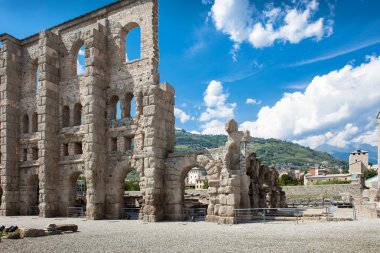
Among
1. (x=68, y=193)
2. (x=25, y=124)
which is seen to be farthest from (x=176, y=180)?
(x=25, y=124)

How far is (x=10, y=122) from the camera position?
27734mm

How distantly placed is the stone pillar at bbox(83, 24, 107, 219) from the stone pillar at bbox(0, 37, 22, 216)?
24.0 ft

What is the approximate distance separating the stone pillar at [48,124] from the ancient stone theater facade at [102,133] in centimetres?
7

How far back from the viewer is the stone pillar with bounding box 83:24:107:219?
22.3 m

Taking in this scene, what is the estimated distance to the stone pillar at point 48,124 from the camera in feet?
80.0

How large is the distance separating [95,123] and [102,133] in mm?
869

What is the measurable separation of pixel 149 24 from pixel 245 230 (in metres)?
13.7

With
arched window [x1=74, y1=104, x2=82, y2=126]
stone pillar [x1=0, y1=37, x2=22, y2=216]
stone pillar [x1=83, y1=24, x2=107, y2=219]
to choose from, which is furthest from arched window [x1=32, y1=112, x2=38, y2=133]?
stone pillar [x1=83, y1=24, x2=107, y2=219]

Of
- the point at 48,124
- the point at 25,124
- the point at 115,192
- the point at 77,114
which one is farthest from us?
the point at 25,124

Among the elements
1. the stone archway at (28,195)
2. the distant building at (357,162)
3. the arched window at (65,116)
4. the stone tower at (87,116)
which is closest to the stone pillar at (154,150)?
the stone tower at (87,116)

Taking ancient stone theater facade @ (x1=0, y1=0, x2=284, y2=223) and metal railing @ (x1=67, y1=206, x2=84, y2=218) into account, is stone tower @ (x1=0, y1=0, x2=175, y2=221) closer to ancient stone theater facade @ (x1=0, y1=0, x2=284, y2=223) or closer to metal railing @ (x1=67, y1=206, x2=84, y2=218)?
ancient stone theater facade @ (x1=0, y1=0, x2=284, y2=223)

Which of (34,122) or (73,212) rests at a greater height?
(34,122)

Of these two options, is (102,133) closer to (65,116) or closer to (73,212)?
(65,116)

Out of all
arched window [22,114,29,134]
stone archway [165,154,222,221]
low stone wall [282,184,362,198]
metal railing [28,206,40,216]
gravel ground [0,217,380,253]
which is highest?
arched window [22,114,29,134]
